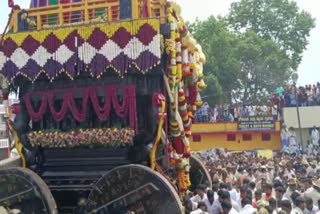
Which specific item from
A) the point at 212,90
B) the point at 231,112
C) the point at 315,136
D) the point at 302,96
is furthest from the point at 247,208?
the point at 212,90

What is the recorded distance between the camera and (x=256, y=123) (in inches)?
855

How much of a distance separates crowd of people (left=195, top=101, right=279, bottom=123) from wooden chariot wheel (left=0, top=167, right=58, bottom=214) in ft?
54.5

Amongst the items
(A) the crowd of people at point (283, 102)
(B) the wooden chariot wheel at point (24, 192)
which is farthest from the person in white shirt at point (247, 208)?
(A) the crowd of people at point (283, 102)

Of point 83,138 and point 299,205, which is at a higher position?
point 83,138

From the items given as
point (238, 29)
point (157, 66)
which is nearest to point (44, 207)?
point (157, 66)

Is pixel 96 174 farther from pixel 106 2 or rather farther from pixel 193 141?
pixel 193 141

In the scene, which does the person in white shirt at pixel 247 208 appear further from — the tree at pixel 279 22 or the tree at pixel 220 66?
the tree at pixel 279 22

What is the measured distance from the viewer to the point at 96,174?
24.1 feet

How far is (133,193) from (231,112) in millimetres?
18223

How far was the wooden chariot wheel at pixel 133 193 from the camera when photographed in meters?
6.24

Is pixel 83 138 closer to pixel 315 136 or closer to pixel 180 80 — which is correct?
pixel 180 80

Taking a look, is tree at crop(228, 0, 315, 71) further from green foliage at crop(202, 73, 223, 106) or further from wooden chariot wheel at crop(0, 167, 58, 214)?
wooden chariot wheel at crop(0, 167, 58, 214)

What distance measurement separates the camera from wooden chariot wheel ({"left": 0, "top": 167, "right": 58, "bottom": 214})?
21.0 ft

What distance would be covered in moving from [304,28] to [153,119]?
33.2m
